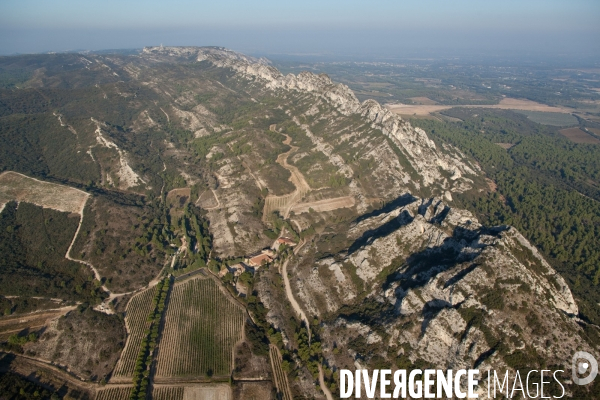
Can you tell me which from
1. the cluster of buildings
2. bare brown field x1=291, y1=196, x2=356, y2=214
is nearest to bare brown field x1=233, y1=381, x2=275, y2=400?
the cluster of buildings

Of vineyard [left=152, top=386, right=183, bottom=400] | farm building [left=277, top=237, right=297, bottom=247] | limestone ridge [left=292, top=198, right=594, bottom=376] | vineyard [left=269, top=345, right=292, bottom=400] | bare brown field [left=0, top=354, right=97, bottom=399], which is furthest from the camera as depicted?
farm building [left=277, top=237, right=297, bottom=247]

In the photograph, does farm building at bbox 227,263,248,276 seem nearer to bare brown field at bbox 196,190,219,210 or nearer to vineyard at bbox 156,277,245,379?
vineyard at bbox 156,277,245,379

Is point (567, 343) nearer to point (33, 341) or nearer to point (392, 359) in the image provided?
point (392, 359)

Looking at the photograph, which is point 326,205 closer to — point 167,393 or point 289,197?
point 289,197

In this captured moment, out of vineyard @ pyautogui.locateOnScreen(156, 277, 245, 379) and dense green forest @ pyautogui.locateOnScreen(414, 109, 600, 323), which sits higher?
dense green forest @ pyautogui.locateOnScreen(414, 109, 600, 323)

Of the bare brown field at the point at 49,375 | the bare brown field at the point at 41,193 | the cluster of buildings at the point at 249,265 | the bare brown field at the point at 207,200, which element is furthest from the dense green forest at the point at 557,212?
the bare brown field at the point at 41,193

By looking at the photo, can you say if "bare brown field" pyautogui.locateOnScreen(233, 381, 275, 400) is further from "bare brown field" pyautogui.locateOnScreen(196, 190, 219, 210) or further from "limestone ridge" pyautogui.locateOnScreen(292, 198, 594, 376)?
"bare brown field" pyautogui.locateOnScreen(196, 190, 219, 210)

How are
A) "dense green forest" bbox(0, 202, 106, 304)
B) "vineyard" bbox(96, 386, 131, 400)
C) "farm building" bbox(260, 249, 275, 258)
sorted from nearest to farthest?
"vineyard" bbox(96, 386, 131, 400) → "dense green forest" bbox(0, 202, 106, 304) → "farm building" bbox(260, 249, 275, 258)

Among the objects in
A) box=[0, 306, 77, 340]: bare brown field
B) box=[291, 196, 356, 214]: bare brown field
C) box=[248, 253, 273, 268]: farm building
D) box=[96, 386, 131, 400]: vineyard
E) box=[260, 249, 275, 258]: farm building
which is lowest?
box=[96, 386, 131, 400]: vineyard

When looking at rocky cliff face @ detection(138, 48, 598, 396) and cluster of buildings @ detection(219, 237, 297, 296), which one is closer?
rocky cliff face @ detection(138, 48, 598, 396)
